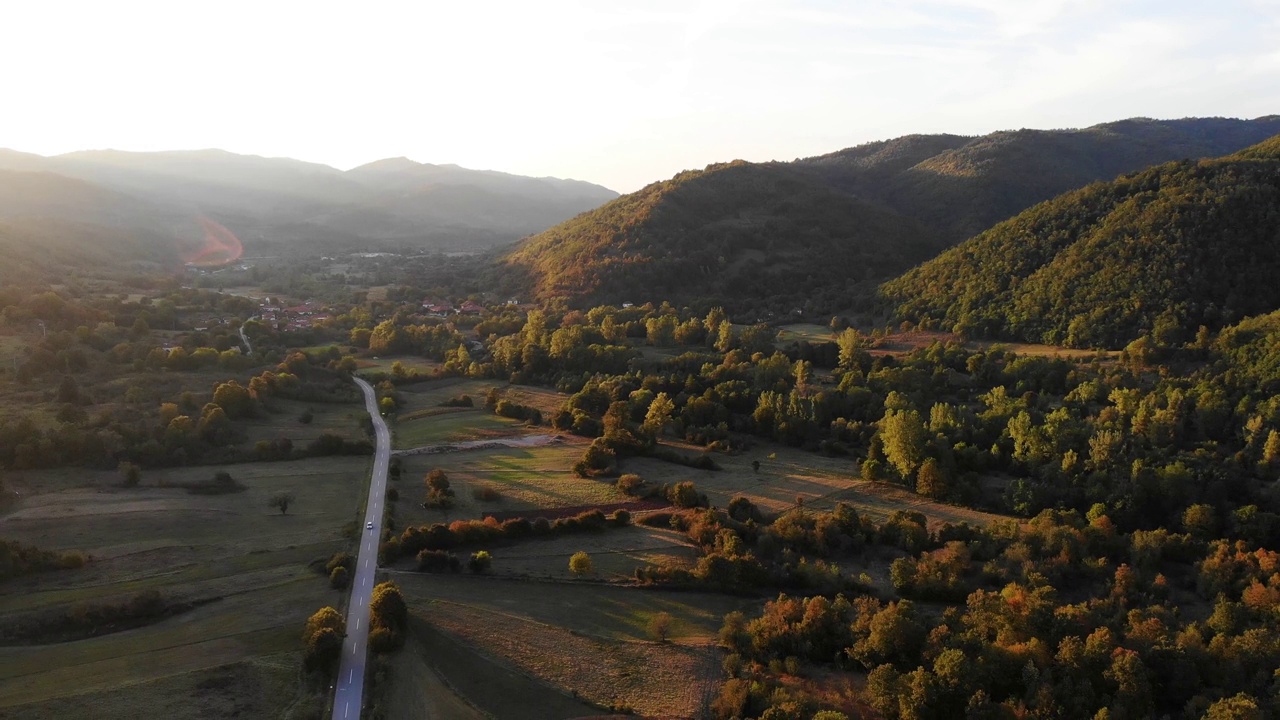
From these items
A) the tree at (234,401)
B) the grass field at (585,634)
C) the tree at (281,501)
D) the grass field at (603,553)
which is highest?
the tree at (234,401)

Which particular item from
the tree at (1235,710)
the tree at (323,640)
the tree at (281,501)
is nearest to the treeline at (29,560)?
the tree at (281,501)

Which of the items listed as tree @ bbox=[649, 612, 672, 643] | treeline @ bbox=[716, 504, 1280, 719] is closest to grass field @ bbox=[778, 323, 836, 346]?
treeline @ bbox=[716, 504, 1280, 719]

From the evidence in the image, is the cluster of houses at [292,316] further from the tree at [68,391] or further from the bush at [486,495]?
the bush at [486,495]

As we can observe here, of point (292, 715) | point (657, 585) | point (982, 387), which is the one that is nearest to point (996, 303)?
point (982, 387)

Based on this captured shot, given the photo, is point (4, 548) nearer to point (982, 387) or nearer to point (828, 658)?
point (828, 658)

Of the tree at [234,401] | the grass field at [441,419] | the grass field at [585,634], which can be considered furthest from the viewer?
the grass field at [441,419]
